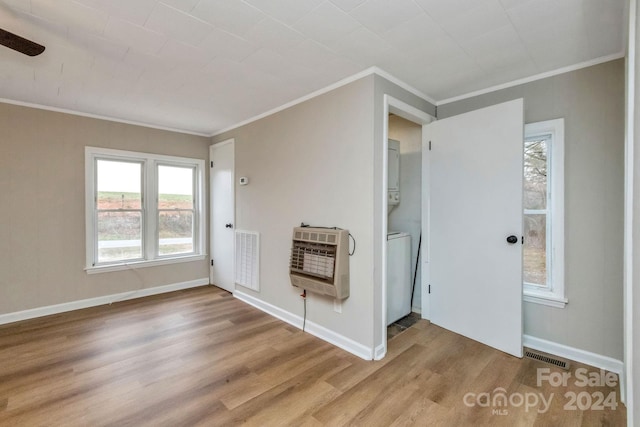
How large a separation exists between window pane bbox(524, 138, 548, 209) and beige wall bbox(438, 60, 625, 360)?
→ 0.21 meters

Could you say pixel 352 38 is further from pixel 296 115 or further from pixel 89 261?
pixel 89 261

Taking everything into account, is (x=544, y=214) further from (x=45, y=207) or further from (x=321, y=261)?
(x=45, y=207)

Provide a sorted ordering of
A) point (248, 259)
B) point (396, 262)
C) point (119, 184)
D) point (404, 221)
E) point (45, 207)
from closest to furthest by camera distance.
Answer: point (396, 262) → point (45, 207) → point (404, 221) → point (248, 259) → point (119, 184)

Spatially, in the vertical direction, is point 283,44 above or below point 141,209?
above

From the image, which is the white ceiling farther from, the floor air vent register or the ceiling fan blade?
the floor air vent register

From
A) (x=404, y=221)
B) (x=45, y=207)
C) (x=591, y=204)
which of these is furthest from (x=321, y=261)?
(x=45, y=207)

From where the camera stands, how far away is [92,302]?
3695 mm

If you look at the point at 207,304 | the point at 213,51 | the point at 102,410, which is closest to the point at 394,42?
the point at 213,51

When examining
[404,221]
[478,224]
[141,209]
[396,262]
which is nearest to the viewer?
[478,224]

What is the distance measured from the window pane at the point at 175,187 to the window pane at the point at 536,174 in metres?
4.37

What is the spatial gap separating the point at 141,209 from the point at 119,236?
45 centimetres

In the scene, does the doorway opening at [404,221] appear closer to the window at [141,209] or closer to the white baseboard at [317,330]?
the white baseboard at [317,330]

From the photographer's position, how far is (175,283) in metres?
4.38

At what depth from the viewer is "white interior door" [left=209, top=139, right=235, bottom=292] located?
4.23 metres
